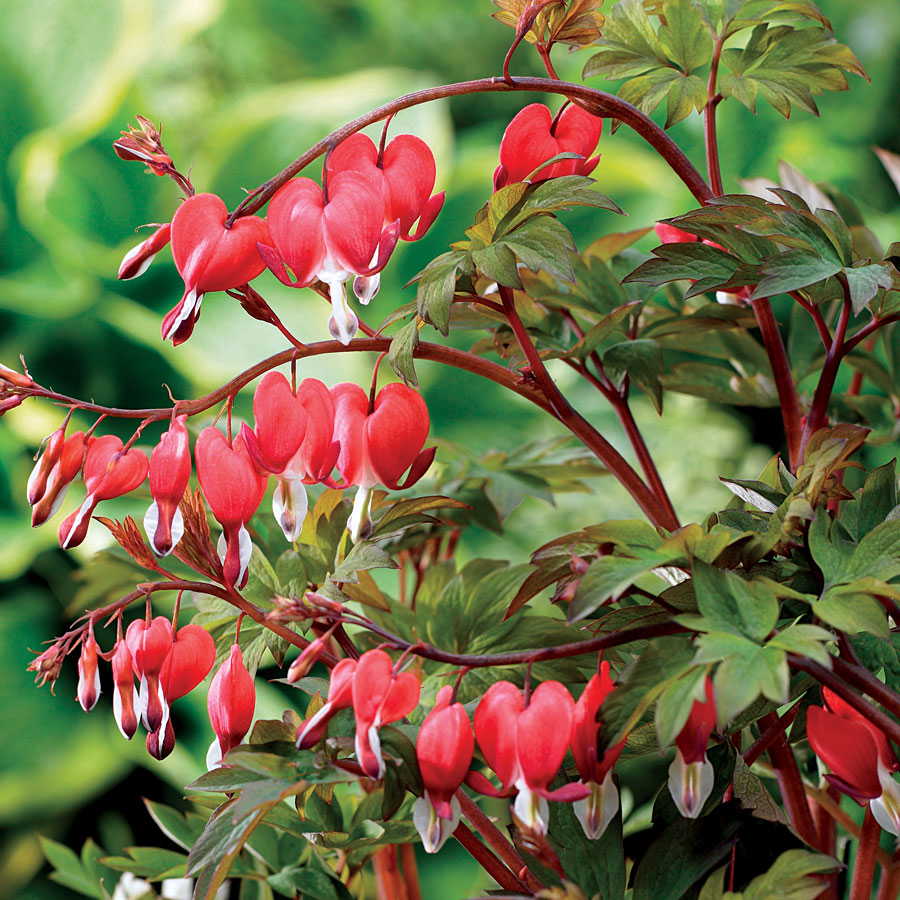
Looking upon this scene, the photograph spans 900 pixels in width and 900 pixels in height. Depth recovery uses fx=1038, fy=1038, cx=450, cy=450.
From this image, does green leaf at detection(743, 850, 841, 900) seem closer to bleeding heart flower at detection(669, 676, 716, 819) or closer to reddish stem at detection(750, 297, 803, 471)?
bleeding heart flower at detection(669, 676, 716, 819)

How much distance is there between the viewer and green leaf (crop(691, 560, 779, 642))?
445 mm

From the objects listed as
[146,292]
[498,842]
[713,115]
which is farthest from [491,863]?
[146,292]

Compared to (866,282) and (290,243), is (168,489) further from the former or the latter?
(866,282)

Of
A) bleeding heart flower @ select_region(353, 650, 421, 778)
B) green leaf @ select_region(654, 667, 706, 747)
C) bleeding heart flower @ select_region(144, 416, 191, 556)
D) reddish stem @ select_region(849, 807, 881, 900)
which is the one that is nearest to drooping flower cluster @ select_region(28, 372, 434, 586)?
bleeding heart flower @ select_region(144, 416, 191, 556)

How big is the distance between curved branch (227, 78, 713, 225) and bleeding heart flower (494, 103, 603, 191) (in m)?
0.03

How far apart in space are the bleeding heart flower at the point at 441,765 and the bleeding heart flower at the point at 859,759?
19 cm

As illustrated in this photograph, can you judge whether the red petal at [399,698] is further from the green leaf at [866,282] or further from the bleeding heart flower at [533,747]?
the green leaf at [866,282]

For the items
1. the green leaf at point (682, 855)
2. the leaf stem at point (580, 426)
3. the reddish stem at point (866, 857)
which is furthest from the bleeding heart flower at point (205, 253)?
the reddish stem at point (866, 857)

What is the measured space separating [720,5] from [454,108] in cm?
256

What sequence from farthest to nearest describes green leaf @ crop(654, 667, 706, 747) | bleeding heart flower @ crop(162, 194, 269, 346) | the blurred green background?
the blurred green background
bleeding heart flower @ crop(162, 194, 269, 346)
green leaf @ crop(654, 667, 706, 747)

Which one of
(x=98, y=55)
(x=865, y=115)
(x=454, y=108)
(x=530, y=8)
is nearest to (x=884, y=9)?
(x=865, y=115)

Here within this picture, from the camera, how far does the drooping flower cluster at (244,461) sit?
20.4 inches

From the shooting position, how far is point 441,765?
1.52 ft

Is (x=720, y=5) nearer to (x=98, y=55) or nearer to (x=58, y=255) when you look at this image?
(x=58, y=255)
